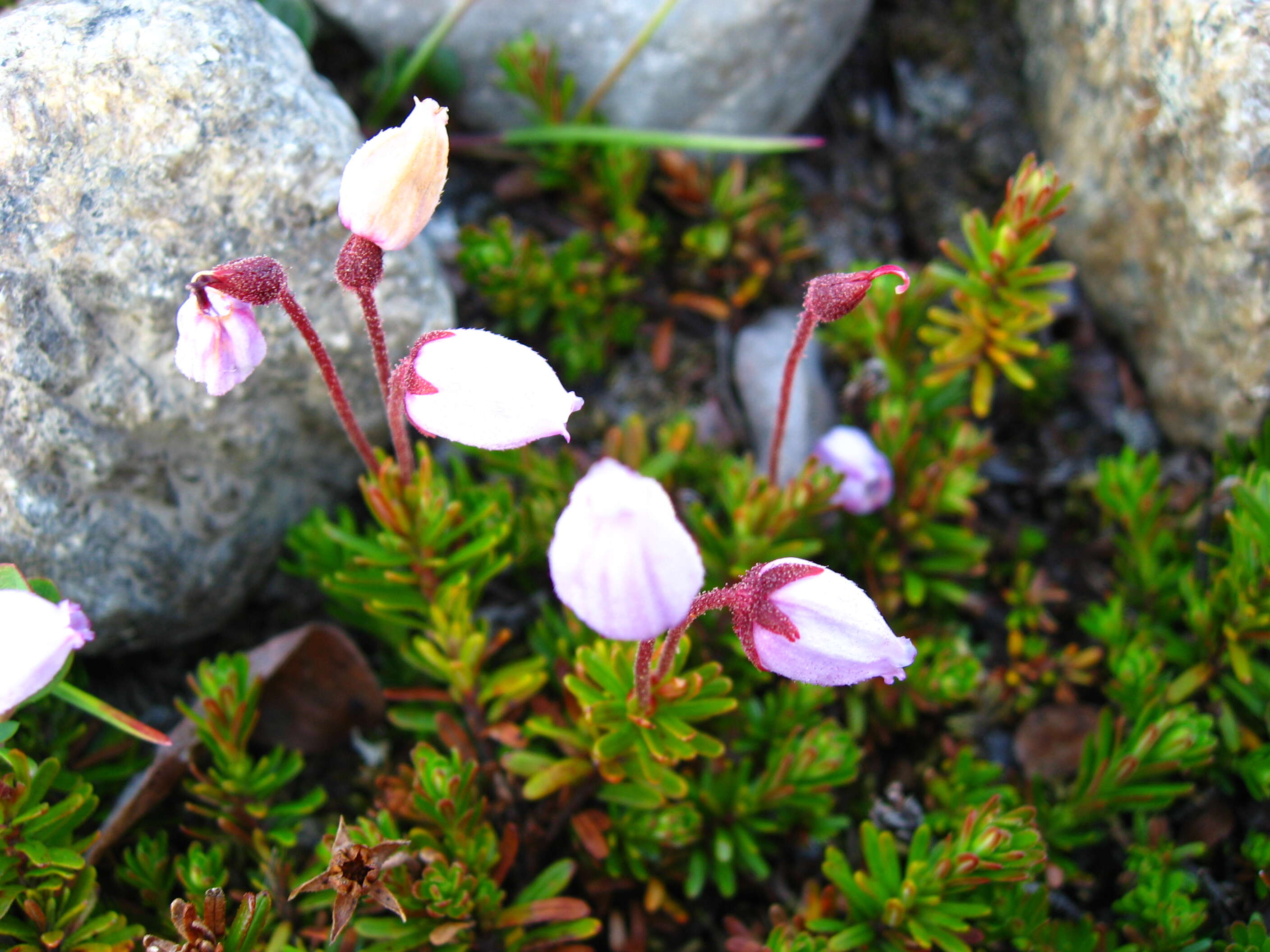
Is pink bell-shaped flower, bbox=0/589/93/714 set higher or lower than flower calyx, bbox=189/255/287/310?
lower

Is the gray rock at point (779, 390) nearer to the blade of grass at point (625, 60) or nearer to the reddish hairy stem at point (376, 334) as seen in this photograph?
the blade of grass at point (625, 60)

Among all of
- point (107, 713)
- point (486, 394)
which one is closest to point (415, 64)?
point (486, 394)

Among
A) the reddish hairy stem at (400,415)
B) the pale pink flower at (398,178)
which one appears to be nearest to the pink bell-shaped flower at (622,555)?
the reddish hairy stem at (400,415)

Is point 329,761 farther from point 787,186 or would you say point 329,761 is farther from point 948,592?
point 787,186

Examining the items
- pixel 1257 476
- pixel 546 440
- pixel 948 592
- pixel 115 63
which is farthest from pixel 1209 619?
pixel 115 63

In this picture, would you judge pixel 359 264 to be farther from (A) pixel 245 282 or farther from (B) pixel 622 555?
(B) pixel 622 555

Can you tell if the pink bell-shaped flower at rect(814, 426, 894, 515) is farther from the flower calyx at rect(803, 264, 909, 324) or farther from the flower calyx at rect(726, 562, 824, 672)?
the flower calyx at rect(726, 562, 824, 672)

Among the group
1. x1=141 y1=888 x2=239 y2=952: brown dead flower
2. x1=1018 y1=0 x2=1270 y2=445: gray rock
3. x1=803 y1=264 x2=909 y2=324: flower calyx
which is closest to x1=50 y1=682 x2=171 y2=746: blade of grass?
x1=141 y1=888 x2=239 y2=952: brown dead flower
